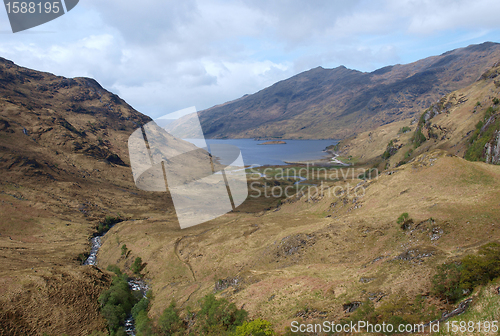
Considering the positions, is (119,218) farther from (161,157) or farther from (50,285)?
(161,157)

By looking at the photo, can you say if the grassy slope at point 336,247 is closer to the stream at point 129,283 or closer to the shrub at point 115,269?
the stream at point 129,283

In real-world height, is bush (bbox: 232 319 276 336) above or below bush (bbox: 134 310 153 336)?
above

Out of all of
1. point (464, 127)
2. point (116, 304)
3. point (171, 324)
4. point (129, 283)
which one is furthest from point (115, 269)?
point (464, 127)

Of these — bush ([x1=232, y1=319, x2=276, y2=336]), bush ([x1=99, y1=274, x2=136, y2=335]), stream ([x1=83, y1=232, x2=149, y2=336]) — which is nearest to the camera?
bush ([x1=232, y1=319, x2=276, y2=336])

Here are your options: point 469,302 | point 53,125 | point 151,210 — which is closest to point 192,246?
point 469,302

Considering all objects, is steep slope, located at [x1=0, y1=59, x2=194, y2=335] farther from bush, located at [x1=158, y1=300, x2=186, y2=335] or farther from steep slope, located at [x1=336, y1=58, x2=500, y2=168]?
steep slope, located at [x1=336, y1=58, x2=500, y2=168]

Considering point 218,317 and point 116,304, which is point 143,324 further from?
point 218,317

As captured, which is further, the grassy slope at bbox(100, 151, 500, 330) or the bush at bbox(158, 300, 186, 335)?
the bush at bbox(158, 300, 186, 335)

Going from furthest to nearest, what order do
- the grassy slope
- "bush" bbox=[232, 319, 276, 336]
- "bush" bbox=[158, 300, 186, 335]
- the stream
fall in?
the stream → "bush" bbox=[158, 300, 186, 335] → the grassy slope → "bush" bbox=[232, 319, 276, 336]

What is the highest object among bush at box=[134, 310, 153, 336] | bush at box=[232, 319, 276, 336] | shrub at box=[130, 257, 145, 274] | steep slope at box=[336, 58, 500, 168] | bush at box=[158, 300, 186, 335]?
steep slope at box=[336, 58, 500, 168]

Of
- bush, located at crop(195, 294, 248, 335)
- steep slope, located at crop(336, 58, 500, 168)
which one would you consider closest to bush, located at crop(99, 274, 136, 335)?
bush, located at crop(195, 294, 248, 335)
